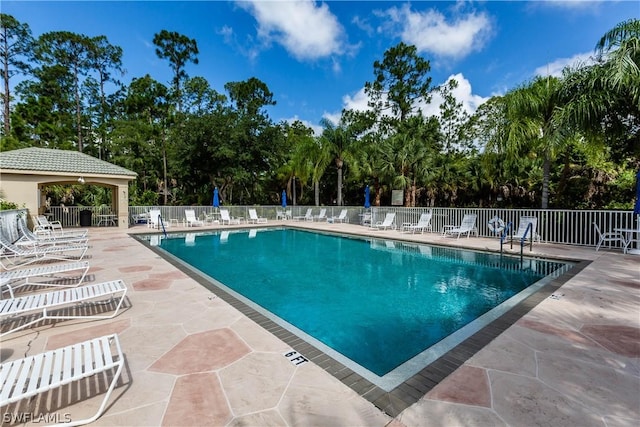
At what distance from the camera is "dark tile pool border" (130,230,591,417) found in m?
2.48

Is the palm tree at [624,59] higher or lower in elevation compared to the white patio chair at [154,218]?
higher

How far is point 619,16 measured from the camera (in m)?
9.68

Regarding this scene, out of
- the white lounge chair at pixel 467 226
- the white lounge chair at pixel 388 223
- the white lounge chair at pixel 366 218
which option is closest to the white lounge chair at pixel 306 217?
the white lounge chair at pixel 366 218

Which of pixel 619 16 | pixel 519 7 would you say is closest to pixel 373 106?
pixel 519 7

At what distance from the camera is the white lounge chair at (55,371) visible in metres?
1.97

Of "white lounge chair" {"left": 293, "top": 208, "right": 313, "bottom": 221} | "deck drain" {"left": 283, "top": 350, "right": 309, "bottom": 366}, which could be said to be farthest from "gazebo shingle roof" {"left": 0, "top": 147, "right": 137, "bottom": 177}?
"deck drain" {"left": 283, "top": 350, "right": 309, "bottom": 366}

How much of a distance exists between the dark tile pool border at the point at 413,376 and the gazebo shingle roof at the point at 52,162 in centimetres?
1433

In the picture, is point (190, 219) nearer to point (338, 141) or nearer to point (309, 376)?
point (338, 141)

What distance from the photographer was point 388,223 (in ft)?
52.3

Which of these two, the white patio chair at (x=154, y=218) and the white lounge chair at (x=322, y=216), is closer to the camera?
the white patio chair at (x=154, y=218)

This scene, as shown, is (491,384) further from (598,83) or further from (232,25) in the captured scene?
(232,25)

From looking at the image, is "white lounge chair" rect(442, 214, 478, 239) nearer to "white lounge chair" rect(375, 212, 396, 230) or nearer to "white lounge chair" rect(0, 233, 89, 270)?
"white lounge chair" rect(375, 212, 396, 230)

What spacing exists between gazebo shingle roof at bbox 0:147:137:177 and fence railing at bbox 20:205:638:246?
3200mm

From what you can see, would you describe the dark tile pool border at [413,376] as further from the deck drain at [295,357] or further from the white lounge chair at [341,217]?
the white lounge chair at [341,217]
